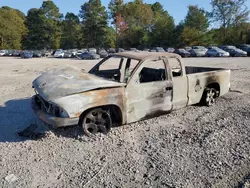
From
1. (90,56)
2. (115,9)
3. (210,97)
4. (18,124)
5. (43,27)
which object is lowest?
(18,124)

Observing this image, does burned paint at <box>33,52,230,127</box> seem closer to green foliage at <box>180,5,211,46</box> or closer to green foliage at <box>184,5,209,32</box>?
green foliage at <box>180,5,211,46</box>

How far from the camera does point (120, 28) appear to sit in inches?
2657

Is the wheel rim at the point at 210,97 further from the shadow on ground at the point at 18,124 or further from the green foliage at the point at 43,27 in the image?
the green foliage at the point at 43,27

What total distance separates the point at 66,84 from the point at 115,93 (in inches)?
35.3

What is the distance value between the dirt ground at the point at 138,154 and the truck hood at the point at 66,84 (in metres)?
0.86

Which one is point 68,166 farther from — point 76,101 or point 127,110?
point 127,110

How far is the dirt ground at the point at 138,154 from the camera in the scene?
11.0ft

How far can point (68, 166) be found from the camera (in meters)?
3.70

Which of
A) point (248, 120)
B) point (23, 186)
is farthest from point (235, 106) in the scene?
point (23, 186)

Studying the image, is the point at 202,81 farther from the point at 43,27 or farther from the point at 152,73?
the point at 43,27

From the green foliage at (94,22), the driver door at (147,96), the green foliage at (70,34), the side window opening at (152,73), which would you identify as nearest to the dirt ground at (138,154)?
the driver door at (147,96)

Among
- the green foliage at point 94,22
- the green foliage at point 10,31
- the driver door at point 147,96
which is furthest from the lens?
the green foliage at point 10,31

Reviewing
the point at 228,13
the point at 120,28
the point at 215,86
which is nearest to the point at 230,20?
the point at 228,13

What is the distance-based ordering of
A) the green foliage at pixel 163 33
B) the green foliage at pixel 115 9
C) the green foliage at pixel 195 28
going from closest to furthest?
1. the green foliage at pixel 195 28
2. the green foliage at pixel 163 33
3. the green foliage at pixel 115 9
